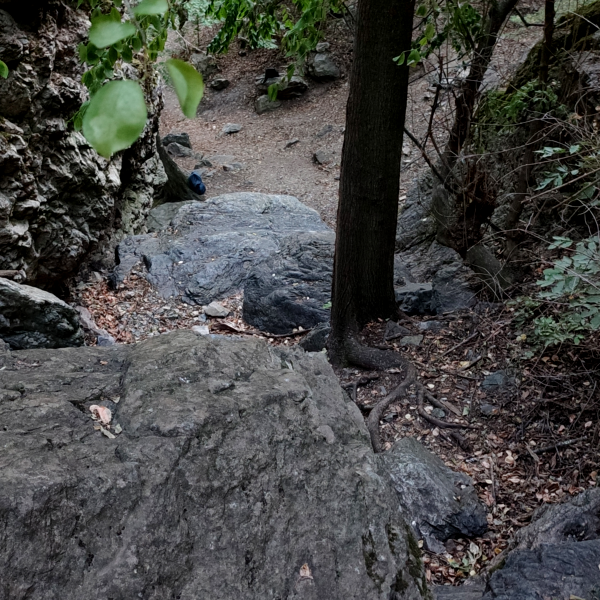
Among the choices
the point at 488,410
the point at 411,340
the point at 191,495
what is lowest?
the point at 191,495

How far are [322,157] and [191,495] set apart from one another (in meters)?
12.4

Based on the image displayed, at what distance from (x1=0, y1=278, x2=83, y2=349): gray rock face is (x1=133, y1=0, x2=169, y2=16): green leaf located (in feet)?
15.8

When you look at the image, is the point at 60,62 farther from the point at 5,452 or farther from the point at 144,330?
the point at 5,452

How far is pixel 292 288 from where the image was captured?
247 inches

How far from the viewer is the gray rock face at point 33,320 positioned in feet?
16.1

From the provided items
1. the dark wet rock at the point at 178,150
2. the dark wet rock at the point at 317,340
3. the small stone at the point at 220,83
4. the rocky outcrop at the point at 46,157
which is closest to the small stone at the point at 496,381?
the dark wet rock at the point at 317,340

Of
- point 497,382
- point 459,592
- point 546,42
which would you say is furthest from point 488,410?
point 546,42

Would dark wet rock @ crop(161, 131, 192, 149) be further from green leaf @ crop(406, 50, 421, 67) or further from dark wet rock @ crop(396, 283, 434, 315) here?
green leaf @ crop(406, 50, 421, 67)

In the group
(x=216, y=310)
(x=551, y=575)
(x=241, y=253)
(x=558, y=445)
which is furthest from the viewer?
(x=241, y=253)

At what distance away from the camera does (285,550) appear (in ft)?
5.65

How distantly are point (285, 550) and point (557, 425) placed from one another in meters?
2.38

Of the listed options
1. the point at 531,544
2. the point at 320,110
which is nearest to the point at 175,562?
the point at 531,544

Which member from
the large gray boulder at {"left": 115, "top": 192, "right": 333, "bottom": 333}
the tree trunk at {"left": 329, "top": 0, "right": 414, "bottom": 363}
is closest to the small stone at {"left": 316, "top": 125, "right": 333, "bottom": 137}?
the large gray boulder at {"left": 115, "top": 192, "right": 333, "bottom": 333}

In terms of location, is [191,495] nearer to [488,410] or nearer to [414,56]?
[488,410]
